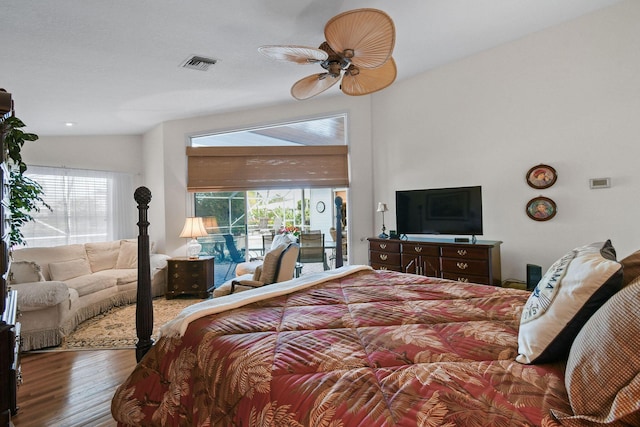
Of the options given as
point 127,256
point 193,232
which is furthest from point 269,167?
point 127,256

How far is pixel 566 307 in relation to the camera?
40.5 inches

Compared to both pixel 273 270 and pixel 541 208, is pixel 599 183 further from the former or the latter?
pixel 273 270

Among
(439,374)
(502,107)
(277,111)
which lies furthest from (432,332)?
(277,111)

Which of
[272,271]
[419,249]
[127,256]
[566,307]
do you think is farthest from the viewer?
[127,256]

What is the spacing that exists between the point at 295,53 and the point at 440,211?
244 cm

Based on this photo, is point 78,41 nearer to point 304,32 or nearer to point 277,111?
point 304,32

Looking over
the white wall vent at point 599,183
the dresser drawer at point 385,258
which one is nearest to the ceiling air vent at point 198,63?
the dresser drawer at point 385,258

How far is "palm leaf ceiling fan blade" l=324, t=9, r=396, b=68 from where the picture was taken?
190 cm

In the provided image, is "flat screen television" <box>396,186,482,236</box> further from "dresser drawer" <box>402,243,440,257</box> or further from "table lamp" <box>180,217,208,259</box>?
"table lamp" <box>180,217,208,259</box>

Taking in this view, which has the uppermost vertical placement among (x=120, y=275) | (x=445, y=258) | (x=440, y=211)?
(x=440, y=211)

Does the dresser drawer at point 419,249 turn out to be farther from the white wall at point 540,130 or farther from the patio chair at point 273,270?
the patio chair at point 273,270

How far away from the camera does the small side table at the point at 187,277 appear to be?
4.63 meters

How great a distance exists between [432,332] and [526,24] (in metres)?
3.31

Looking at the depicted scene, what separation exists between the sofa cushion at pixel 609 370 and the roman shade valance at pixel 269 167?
13.2 feet
